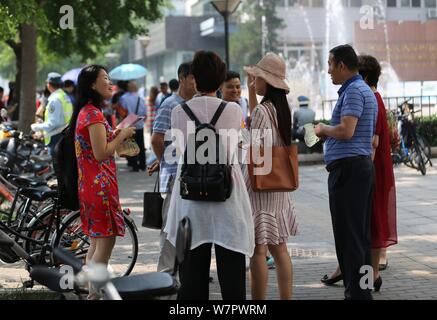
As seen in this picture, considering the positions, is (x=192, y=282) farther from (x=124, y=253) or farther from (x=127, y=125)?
(x=124, y=253)

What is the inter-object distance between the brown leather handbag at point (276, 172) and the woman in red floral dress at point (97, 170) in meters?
0.99

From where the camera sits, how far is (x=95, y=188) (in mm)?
6176

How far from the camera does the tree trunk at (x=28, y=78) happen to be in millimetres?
19234

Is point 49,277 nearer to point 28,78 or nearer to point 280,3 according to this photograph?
point 28,78

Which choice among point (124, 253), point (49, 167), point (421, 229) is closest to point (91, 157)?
point (124, 253)

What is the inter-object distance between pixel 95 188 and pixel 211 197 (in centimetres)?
131

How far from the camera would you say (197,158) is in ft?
17.0

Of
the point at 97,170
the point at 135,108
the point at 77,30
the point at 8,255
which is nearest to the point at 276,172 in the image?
the point at 97,170

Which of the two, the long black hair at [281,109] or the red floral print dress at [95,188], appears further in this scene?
the red floral print dress at [95,188]

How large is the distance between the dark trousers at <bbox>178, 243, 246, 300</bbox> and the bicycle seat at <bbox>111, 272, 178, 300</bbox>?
115 centimetres

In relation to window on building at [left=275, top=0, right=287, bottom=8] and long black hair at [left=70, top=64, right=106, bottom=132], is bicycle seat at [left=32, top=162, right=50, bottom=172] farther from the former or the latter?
window on building at [left=275, top=0, right=287, bottom=8]

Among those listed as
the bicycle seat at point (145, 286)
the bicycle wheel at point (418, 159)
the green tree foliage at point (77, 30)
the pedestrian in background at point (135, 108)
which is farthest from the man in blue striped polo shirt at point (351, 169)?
the green tree foliage at point (77, 30)

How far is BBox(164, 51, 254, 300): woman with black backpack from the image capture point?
5.19 metres

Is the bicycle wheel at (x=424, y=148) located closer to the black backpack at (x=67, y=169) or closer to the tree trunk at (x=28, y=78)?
the tree trunk at (x=28, y=78)
